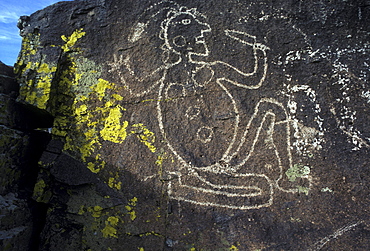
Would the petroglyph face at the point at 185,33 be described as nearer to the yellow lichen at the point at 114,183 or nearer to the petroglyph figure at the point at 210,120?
the petroglyph figure at the point at 210,120

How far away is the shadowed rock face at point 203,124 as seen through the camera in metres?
1.49

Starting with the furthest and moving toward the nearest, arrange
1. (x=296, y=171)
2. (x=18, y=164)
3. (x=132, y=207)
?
(x=18, y=164), (x=132, y=207), (x=296, y=171)

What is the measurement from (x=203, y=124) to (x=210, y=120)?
47mm

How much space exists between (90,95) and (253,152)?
3.47 feet

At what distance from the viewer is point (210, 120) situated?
164 cm

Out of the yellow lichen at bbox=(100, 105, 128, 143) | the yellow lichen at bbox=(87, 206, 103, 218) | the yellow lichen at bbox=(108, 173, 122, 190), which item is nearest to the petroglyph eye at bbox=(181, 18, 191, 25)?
the yellow lichen at bbox=(100, 105, 128, 143)

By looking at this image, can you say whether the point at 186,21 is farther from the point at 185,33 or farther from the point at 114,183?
the point at 114,183

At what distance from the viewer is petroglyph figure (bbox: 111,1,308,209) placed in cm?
155

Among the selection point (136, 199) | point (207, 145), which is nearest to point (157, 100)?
point (207, 145)

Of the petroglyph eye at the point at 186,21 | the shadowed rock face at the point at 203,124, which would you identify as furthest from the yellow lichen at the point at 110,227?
the petroglyph eye at the point at 186,21

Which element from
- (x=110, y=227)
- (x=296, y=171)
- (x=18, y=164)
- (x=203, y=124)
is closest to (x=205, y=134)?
(x=203, y=124)

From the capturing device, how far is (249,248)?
149 cm

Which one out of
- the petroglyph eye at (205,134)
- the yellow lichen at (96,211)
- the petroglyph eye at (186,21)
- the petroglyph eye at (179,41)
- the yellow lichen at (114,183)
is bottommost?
the yellow lichen at (96,211)

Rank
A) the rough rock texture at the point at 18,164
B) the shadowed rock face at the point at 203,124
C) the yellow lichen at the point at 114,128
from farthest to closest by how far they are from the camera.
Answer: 1. the yellow lichen at the point at 114,128
2. the rough rock texture at the point at 18,164
3. the shadowed rock face at the point at 203,124
